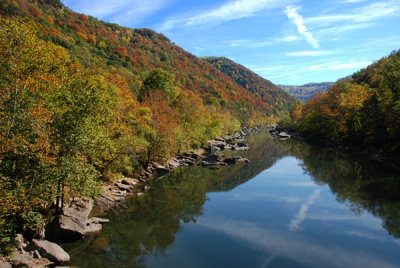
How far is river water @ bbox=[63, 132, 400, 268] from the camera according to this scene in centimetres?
1805

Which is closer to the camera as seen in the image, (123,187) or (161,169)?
(123,187)

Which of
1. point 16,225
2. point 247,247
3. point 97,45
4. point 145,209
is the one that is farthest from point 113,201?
point 97,45

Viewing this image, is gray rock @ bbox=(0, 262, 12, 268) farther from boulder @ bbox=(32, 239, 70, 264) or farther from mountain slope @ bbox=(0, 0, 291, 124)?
mountain slope @ bbox=(0, 0, 291, 124)

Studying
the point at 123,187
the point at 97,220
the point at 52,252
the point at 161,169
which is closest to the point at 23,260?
the point at 52,252

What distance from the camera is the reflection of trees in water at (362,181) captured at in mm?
26370

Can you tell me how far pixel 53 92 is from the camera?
60.6 feet

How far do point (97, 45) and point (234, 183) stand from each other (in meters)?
106

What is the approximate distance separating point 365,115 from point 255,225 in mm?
49107

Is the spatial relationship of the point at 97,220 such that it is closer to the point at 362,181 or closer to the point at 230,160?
the point at 362,181

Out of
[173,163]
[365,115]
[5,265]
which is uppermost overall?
[365,115]

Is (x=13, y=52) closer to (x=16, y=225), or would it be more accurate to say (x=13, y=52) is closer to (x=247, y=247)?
(x=16, y=225)

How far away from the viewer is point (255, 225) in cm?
2353

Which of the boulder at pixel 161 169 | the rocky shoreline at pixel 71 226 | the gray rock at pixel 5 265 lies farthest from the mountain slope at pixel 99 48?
the gray rock at pixel 5 265

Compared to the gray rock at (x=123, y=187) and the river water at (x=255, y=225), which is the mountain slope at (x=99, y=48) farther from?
the river water at (x=255, y=225)
